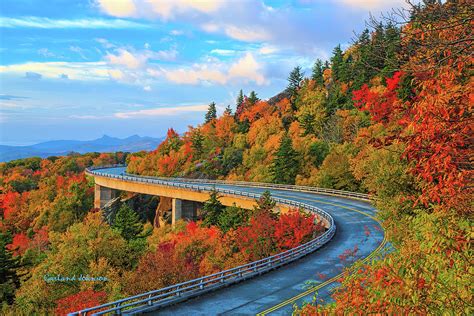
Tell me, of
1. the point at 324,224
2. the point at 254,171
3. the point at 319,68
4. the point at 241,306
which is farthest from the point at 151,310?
the point at 319,68

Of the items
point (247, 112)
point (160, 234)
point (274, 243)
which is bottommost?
point (160, 234)

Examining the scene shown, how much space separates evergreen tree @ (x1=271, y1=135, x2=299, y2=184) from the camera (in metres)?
72.1

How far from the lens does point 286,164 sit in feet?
238

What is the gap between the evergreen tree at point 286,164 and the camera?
236 ft

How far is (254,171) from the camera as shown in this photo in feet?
271

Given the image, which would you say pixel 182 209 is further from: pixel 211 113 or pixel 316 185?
pixel 211 113

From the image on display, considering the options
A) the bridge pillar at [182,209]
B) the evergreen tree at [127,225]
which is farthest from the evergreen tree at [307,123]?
the evergreen tree at [127,225]

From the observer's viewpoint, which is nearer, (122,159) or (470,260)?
(470,260)

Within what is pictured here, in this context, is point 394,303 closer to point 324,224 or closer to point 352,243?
point 352,243

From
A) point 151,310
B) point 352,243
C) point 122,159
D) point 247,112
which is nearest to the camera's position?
point 151,310

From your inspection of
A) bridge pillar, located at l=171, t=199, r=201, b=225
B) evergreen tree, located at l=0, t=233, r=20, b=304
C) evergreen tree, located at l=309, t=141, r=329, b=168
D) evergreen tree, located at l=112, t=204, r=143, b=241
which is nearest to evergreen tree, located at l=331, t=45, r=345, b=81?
evergreen tree, located at l=309, t=141, r=329, b=168

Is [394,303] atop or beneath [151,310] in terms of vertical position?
atop

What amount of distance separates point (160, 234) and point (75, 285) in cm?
2938

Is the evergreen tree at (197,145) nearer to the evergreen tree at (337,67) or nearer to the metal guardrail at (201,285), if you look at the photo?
the evergreen tree at (337,67)
